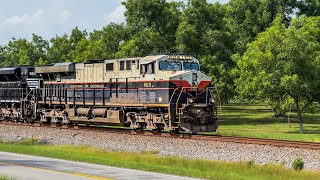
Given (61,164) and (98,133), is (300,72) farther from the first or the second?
(61,164)

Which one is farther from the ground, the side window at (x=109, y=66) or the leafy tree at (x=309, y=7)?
the leafy tree at (x=309, y=7)

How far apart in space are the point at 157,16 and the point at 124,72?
66.8ft

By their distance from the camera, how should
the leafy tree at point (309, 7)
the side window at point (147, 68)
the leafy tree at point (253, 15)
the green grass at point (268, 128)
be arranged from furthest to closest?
the leafy tree at point (309, 7) < the leafy tree at point (253, 15) < the green grass at point (268, 128) < the side window at point (147, 68)

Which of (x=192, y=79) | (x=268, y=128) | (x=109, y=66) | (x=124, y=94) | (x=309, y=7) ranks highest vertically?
(x=309, y=7)

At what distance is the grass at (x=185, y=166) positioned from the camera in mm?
16594

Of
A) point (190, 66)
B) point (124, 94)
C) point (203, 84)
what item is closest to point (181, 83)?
point (203, 84)

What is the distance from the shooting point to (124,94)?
92.3ft

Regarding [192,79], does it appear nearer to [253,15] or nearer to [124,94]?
[124,94]

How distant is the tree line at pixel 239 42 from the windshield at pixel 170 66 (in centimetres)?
1280

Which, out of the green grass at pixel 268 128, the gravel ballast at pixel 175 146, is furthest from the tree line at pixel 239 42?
the gravel ballast at pixel 175 146

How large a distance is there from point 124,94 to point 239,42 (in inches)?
1319

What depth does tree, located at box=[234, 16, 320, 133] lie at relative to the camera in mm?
37253

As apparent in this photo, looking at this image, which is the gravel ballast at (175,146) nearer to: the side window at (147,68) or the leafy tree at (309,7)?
the side window at (147,68)

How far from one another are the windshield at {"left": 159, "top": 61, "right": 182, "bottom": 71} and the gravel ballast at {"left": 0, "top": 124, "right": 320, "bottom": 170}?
159 inches
